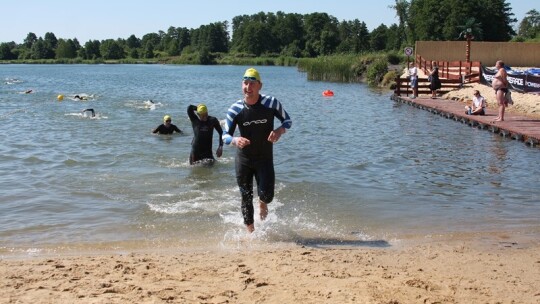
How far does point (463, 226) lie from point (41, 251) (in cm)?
540

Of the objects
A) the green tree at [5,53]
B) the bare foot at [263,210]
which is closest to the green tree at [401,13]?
the bare foot at [263,210]

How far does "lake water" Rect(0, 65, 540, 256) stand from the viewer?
7.66 m

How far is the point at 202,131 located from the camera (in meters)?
11.7

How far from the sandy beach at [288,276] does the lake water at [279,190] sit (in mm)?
665

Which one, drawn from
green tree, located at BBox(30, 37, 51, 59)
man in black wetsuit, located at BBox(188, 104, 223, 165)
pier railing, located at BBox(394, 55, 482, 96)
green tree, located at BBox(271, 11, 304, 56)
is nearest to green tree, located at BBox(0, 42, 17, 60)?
green tree, located at BBox(30, 37, 51, 59)

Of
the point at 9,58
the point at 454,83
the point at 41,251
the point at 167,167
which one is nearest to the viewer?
the point at 41,251

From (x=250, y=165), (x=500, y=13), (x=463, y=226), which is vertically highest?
(x=500, y=13)

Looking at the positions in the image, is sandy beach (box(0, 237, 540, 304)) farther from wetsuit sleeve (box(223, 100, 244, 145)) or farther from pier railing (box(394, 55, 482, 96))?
pier railing (box(394, 55, 482, 96))

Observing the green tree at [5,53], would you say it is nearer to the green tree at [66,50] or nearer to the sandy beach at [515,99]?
the green tree at [66,50]

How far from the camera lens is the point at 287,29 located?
7067 inches

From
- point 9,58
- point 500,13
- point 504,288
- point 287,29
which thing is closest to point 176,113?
point 504,288

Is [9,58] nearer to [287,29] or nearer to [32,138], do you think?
[287,29]

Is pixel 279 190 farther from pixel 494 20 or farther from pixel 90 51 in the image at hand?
pixel 90 51

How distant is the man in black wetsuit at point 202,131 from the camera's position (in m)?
11.5
